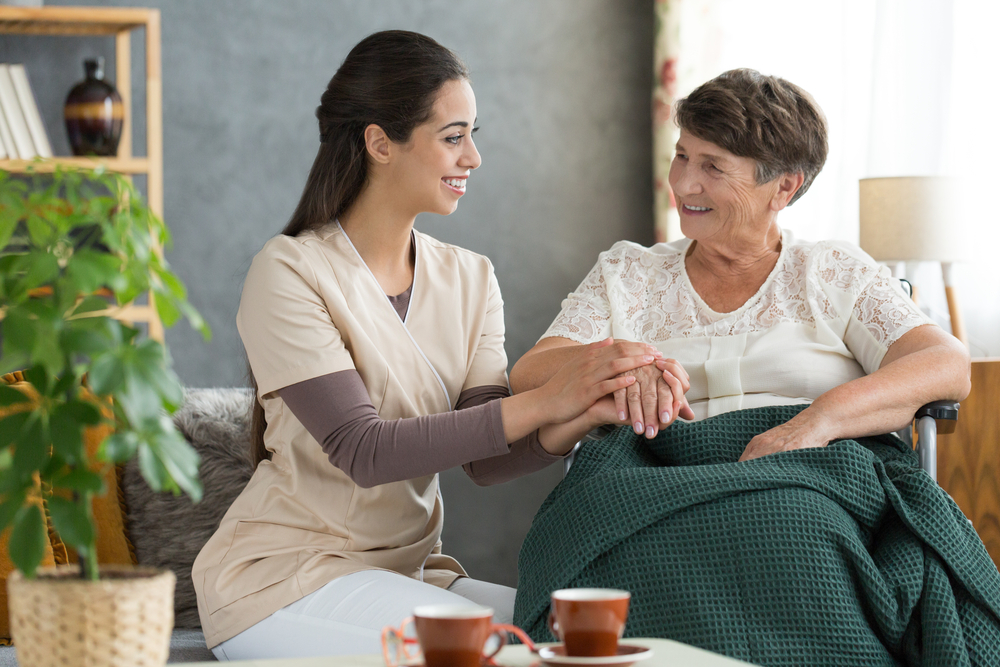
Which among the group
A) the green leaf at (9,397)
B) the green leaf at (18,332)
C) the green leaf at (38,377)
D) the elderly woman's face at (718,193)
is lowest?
the green leaf at (9,397)

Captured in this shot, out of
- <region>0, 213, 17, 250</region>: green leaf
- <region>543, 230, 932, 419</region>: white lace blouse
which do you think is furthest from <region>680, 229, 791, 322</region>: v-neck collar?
<region>0, 213, 17, 250</region>: green leaf

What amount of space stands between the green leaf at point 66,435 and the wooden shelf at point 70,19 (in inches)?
92.7

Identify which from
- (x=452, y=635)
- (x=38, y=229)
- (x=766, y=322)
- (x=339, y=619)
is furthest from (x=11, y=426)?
(x=766, y=322)

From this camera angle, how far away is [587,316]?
1.85 metres

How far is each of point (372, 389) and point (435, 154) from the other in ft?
1.35

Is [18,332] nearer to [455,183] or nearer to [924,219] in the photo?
[455,183]

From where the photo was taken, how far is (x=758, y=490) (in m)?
1.33

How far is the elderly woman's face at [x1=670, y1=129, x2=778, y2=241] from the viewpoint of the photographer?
1.81 m

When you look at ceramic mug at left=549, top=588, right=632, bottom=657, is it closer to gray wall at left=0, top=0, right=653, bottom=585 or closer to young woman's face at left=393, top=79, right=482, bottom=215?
young woman's face at left=393, top=79, right=482, bottom=215

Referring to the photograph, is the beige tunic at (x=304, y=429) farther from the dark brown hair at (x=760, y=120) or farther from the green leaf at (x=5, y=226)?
the green leaf at (x=5, y=226)

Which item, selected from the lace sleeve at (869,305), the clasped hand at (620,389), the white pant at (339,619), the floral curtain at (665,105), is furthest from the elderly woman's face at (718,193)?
the floral curtain at (665,105)

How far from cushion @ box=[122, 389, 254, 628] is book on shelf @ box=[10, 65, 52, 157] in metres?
1.25

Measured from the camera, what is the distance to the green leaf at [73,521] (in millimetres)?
661

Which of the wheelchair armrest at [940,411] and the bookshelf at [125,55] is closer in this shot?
the wheelchair armrest at [940,411]
